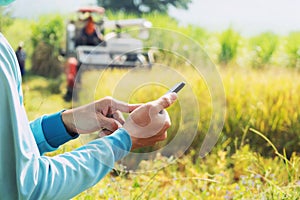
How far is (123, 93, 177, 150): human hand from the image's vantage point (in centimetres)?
114

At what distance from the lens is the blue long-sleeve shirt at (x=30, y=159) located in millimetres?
1009

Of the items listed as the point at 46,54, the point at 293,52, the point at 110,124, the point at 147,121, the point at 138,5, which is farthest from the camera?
the point at 138,5

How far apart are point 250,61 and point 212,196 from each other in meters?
6.03

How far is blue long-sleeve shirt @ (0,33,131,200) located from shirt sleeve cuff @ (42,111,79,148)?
0.28 metres

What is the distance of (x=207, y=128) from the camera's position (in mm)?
3809

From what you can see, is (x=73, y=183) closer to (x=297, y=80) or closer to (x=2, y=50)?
(x=2, y=50)

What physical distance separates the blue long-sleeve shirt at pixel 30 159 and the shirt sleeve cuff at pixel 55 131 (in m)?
0.28

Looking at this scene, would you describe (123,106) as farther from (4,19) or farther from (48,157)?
(4,19)

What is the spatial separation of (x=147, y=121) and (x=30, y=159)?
235 mm

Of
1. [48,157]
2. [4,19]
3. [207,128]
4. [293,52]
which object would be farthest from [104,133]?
[293,52]

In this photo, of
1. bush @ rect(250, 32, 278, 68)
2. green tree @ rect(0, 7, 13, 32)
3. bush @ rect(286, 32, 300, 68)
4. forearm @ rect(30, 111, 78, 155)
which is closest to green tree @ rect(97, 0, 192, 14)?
bush @ rect(250, 32, 278, 68)

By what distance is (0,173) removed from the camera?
1046 mm

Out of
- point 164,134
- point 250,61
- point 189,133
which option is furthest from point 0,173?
point 250,61

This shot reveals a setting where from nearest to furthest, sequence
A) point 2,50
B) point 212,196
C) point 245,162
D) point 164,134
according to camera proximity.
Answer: point 2,50
point 164,134
point 212,196
point 245,162
